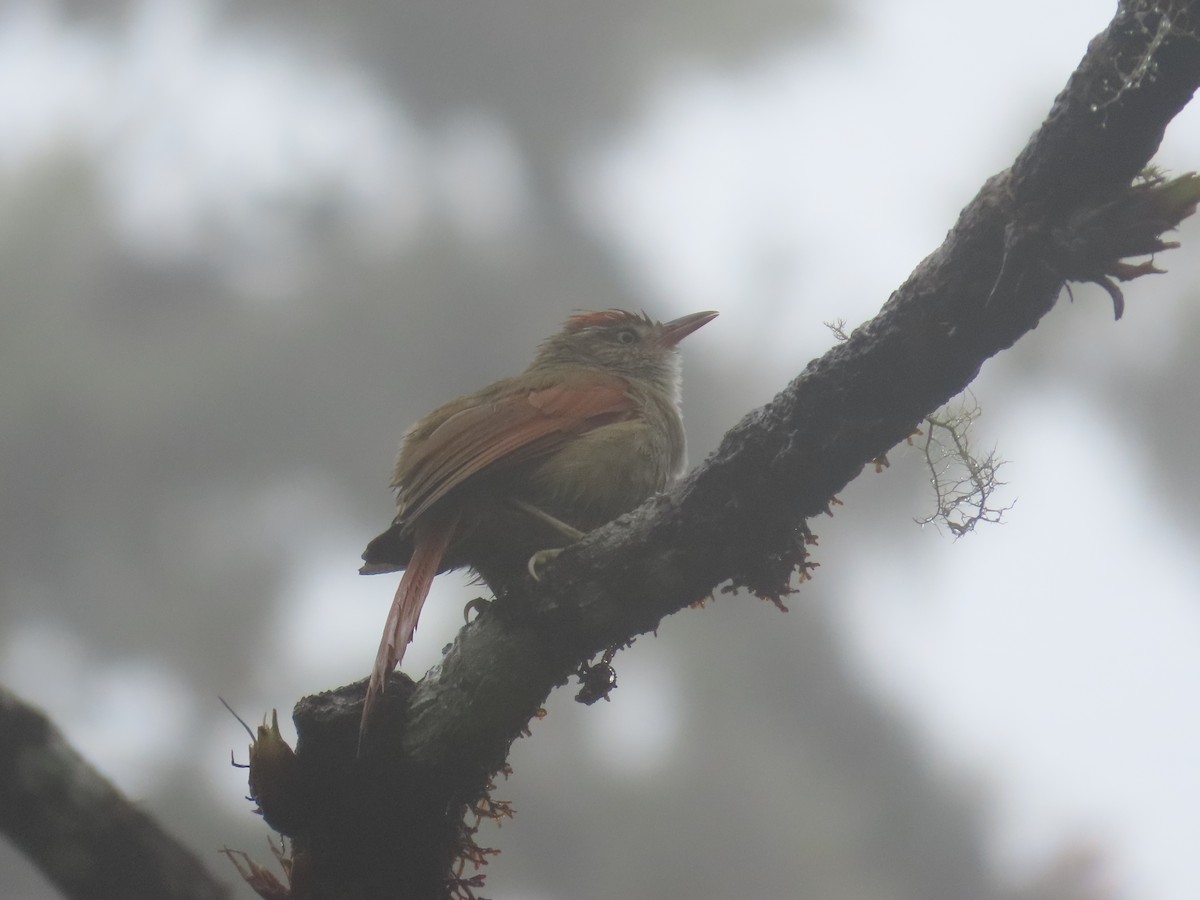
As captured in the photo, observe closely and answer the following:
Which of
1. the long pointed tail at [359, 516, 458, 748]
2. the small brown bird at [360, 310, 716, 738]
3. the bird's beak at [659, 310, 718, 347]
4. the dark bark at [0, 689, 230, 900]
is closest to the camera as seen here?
the dark bark at [0, 689, 230, 900]

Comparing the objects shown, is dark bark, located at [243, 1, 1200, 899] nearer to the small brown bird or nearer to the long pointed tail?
the long pointed tail

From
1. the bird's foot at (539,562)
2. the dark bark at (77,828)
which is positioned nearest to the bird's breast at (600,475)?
the bird's foot at (539,562)

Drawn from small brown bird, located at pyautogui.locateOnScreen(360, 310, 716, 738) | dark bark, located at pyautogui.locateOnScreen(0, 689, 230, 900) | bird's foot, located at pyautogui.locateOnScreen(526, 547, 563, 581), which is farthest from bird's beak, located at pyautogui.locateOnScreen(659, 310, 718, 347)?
dark bark, located at pyautogui.locateOnScreen(0, 689, 230, 900)

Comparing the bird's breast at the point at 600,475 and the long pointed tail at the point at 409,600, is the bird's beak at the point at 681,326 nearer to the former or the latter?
the bird's breast at the point at 600,475

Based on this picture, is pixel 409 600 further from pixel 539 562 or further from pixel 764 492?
pixel 764 492

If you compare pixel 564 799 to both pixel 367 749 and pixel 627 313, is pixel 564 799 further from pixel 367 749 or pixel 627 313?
pixel 367 749

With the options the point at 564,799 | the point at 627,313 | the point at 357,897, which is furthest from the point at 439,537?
the point at 564,799

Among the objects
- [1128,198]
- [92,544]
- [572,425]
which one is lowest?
[1128,198]
